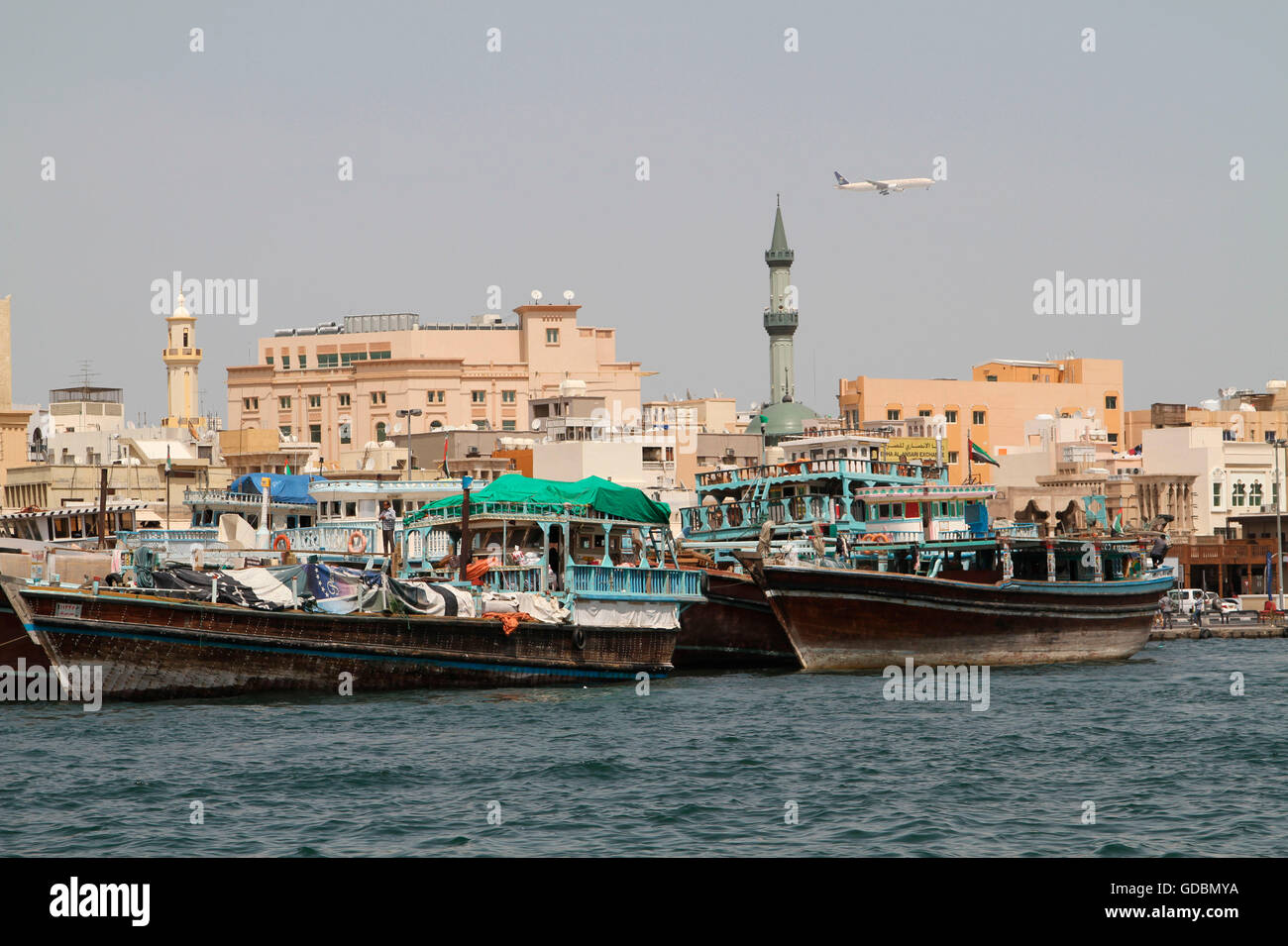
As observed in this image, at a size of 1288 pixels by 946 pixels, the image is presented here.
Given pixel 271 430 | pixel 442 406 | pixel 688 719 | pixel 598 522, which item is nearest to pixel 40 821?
pixel 688 719

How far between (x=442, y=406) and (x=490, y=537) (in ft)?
232

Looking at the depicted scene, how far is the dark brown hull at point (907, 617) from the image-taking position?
41.4 meters

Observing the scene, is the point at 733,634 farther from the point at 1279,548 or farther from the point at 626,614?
the point at 1279,548

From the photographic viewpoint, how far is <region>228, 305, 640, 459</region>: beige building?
112250mm

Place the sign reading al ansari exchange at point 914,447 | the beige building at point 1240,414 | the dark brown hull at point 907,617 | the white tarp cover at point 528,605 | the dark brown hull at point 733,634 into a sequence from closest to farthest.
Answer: the white tarp cover at point 528,605
the dark brown hull at point 907,617
the dark brown hull at point 733,634
the sign reading al ansari exchange at point 914,447
the beige building at point 1240,414

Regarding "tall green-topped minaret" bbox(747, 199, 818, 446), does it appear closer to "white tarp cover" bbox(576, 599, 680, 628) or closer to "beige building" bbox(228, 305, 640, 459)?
"beige building" bbox(228, 305, 640, 459)

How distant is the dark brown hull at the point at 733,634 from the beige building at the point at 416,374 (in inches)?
2492

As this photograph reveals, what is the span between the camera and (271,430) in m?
87.4

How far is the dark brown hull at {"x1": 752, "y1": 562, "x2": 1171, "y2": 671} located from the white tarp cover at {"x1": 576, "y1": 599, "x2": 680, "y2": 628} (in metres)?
3.81

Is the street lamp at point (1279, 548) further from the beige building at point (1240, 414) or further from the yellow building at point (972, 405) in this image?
the yellow building at point (972, 405)

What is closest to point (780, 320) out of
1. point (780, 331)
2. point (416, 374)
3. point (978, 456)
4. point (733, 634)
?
point (780, 331)

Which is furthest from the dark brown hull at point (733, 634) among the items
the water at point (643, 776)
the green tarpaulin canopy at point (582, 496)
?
the water at point (643, 776)

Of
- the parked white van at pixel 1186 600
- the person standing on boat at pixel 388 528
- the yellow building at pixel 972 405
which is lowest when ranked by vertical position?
the parked white van at pixel 1186 600
